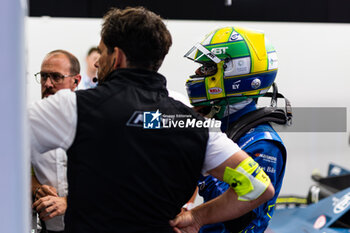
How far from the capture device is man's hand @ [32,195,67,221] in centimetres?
185

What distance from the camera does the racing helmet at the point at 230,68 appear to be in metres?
2.25

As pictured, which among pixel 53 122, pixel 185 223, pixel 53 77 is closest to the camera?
pixel 53 122

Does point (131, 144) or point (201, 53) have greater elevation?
point (201, 53)

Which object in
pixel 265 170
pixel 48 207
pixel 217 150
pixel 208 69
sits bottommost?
pixel 48 207

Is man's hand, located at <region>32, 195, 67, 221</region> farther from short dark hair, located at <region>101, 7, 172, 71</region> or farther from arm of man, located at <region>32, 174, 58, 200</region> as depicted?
short dark hair, located at <region>101, 7, 172, 71</region>

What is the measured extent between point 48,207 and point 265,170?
0.88 meters

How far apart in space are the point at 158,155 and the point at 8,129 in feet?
1.96

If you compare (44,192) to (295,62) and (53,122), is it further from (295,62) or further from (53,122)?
(295,62)

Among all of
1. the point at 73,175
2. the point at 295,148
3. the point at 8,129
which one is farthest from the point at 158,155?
the point at 295,148

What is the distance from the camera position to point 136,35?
4.87 ft

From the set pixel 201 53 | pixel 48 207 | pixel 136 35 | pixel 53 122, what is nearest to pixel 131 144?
pixel 53 122

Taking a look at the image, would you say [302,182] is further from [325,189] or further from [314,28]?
[314,28]

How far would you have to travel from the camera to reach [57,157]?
2090mm

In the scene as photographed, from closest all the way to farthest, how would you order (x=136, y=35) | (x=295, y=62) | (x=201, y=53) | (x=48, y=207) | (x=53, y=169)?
1. (x=136, y=35)
2. (x=48, y=207)
3. (x=53, y=169)
4. (x=201, y=53)
5. (x=295, y=62)
